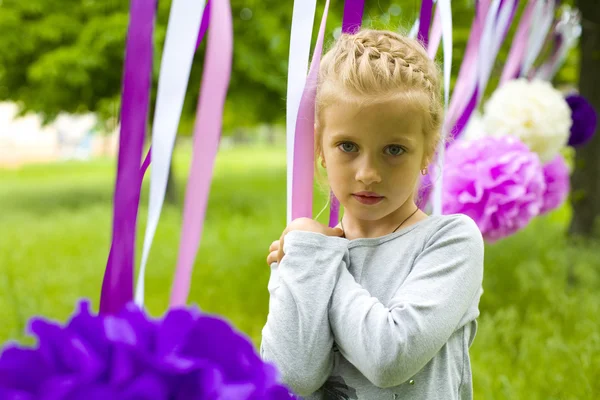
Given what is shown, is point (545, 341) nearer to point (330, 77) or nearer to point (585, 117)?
point (585, 117)

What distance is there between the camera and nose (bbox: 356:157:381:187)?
98 centimetres

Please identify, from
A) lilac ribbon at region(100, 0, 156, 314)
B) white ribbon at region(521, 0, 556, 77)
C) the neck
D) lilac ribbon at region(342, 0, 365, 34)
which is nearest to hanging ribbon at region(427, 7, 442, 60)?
lilac ribbon at region(342, 0, 365, 34)

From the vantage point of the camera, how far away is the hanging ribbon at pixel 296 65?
1151 millimetres

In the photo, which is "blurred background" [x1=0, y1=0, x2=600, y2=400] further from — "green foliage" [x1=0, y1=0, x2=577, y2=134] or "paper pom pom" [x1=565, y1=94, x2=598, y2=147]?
"paper pom pom" [x1=565, y1=94, x2=598, y2=147]

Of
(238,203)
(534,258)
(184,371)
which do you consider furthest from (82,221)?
(184,371)

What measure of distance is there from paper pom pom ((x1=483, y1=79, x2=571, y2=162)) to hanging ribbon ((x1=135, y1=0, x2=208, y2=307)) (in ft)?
4.98

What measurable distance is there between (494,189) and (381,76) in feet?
3.28

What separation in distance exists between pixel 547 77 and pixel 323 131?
250 centimetres

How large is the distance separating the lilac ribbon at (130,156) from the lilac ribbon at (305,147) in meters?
0.35

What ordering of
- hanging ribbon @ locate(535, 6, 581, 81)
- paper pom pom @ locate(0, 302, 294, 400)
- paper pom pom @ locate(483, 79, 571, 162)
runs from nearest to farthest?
1. paper pom pom @ locate(0, 302, 294, 400)
2. paper pom pom @ locate(483, 79, 571, 162)
3. hanging ribbon @ locate(535, 6, 581, 81)

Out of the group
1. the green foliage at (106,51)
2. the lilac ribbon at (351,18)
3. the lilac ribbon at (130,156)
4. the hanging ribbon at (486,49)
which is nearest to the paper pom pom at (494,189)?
the hanging ribbon at (486,49)

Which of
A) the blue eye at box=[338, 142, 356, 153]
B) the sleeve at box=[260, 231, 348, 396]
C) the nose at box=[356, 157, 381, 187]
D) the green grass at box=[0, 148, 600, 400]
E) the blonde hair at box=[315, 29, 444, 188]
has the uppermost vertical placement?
the blonde hair at box=[315, 29, 444, 188]

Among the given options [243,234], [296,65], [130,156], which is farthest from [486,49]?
[243,234]

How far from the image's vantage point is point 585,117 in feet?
8.45
